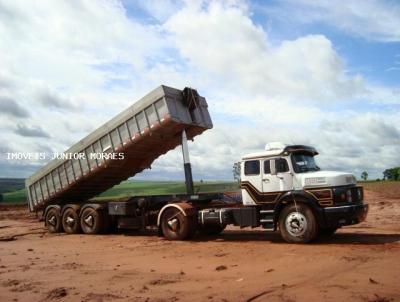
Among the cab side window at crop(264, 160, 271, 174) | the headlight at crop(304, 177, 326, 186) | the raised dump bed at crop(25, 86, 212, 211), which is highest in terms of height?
the raised dump bed at crop(25, 86, 212, 211)

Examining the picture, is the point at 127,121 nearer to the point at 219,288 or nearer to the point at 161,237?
the point at 161,237

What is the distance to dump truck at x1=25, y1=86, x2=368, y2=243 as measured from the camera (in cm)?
1212

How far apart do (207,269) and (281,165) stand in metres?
4.29

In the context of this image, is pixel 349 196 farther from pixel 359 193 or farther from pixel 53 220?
pixel 53 220

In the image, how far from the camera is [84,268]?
1004cm

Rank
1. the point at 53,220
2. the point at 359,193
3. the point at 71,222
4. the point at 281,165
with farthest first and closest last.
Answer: the point at 53,220, the point at 71,222, the point at 281,165, the point at 359,193

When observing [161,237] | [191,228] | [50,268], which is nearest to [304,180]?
[191,228]

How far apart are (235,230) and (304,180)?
5.85m

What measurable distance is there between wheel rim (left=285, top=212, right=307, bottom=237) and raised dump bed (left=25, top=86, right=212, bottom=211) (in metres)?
4.42

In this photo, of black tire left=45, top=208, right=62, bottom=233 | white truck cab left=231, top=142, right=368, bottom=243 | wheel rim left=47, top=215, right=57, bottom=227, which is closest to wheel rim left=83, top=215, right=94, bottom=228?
black tire left=45, top=208, right=62, bottom=233

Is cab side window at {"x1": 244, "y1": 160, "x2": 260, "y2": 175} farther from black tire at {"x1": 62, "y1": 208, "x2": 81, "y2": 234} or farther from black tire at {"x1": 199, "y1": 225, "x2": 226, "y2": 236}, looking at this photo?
black tire at {"x1": 62, "y1": 208, "x2": 81, "y2": 234}

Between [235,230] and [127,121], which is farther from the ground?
[127,121]

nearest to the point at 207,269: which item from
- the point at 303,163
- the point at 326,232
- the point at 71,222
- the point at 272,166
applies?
the point at 272,166

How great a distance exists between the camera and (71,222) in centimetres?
1761
